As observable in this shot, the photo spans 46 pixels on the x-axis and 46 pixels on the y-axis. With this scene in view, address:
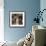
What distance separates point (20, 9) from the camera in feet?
19.2

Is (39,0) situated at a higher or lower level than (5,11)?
higher

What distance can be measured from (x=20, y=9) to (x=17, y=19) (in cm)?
43

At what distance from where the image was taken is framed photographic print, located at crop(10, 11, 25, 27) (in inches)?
231

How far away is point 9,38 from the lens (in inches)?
230

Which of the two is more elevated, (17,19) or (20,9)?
(20,9)

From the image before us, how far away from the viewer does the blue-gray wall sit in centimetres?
582

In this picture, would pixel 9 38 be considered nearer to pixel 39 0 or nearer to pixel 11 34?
pixel 11 34

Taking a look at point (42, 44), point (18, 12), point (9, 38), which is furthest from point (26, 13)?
point (42, 44)

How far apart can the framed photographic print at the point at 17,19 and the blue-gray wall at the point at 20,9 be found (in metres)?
0.17

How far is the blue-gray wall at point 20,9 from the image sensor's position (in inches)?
229

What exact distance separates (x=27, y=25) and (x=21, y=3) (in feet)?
3.11

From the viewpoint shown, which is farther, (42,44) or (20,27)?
(20,27)

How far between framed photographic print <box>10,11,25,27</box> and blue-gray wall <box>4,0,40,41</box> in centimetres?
17

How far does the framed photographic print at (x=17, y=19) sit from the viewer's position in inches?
231
